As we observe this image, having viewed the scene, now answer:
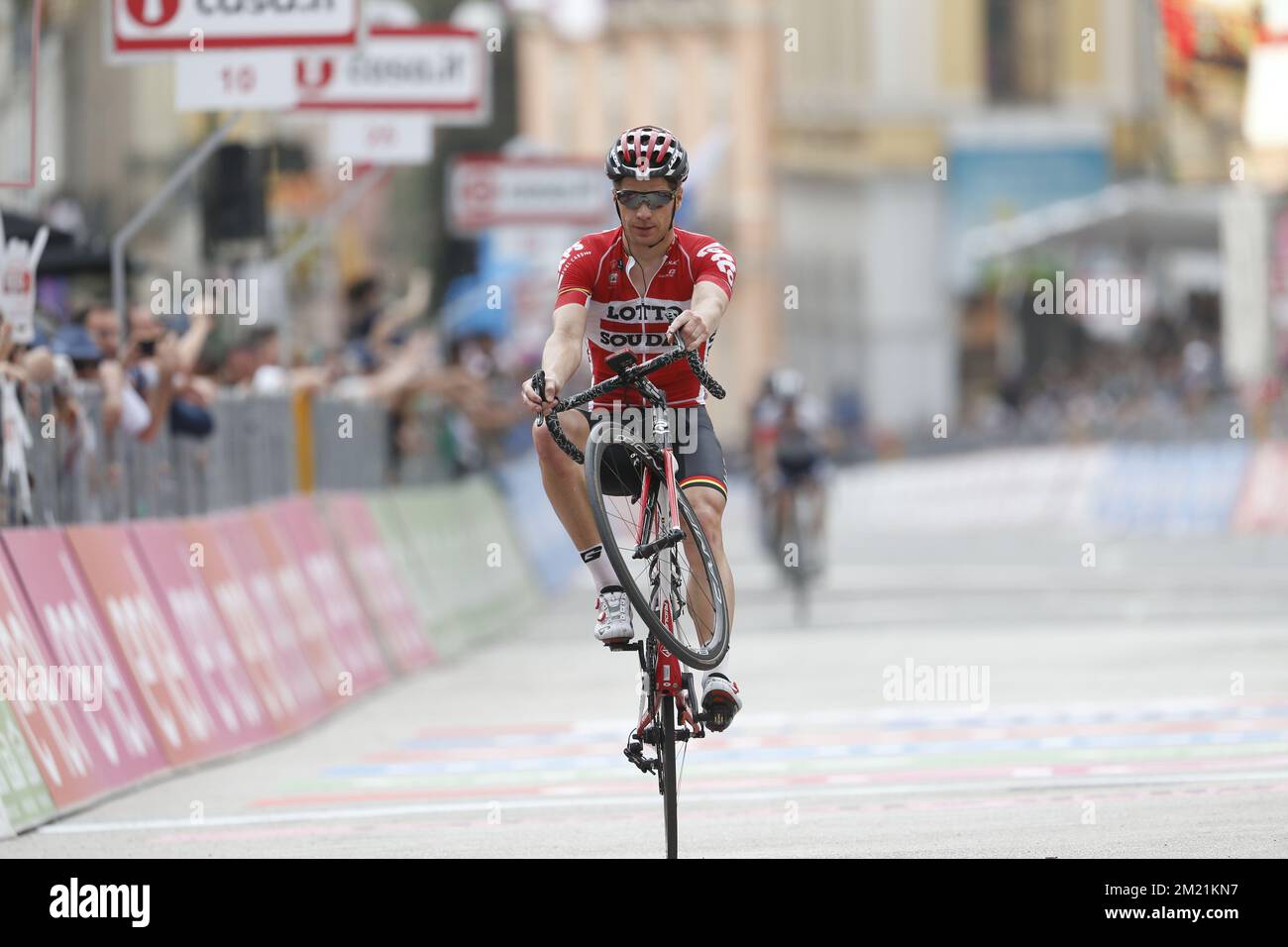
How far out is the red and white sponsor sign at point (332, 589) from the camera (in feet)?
55.2

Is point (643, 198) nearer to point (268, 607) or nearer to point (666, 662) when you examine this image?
point (666, 662)

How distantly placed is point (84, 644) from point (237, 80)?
4.03 m

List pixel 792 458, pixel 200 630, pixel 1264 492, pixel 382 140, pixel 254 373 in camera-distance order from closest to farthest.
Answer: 1. pixel 200 630
2. pixel 254 373
3. pixel 382 140
4. pixel 792 458
5. pixel 1264 492

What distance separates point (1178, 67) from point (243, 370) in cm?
2592

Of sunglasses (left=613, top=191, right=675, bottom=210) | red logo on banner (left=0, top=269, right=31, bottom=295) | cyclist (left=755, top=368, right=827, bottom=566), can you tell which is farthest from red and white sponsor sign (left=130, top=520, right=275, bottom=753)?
cyclist (left=755, top=368, right=827, bottom=566)

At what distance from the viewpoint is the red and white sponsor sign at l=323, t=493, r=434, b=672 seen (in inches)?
718

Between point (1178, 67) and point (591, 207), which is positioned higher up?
point (1178, 67)

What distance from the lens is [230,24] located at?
14.9m

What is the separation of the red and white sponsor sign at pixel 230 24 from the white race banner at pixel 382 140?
14.7 ft

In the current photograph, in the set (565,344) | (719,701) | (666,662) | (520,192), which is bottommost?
(719,701)

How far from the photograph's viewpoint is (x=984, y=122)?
71312 mm

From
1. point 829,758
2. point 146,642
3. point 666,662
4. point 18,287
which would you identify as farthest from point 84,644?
point 829,758
